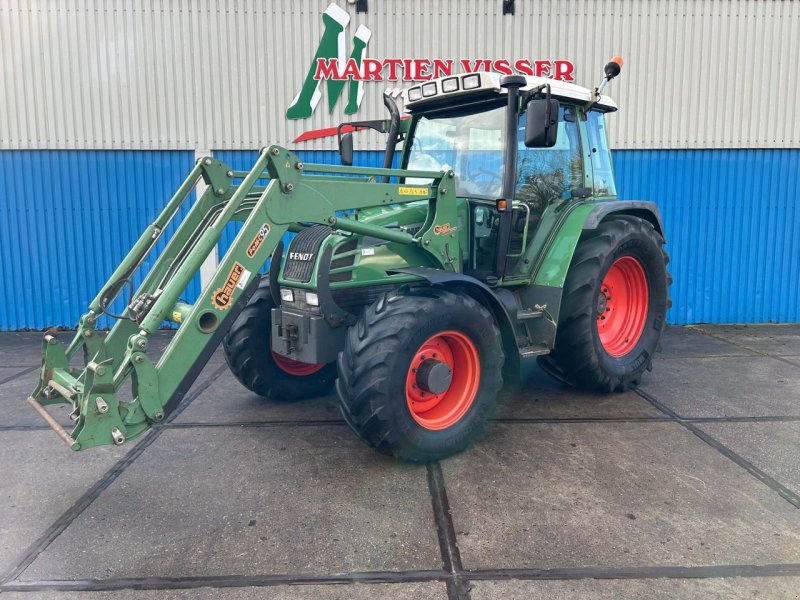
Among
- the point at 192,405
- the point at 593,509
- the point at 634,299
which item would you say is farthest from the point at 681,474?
the point at 192,405

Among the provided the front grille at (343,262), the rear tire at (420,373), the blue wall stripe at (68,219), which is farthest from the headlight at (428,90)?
the blue wall stripe at (68,219)

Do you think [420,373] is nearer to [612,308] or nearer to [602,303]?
[602,303]

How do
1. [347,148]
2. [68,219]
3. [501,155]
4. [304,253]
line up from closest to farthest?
[304,253]
[501,155]
[347,148]
[68,219]

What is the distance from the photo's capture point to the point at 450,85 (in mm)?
4254

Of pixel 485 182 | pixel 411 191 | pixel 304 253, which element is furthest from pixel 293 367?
pixel 485 182

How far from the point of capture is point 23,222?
8094 mm

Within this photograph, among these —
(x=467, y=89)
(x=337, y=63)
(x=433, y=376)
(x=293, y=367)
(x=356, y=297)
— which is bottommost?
(x=293, y=367)

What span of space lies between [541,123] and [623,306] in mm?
2394

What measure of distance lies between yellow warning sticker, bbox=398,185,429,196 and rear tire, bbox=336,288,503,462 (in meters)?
0.73

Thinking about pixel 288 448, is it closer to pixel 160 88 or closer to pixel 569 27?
pixel 160 88

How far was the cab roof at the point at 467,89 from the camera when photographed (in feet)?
13.6

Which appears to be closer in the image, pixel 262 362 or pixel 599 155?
pixel 262 362

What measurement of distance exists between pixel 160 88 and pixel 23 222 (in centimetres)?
264

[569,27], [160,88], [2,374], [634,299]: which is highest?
[569,27]
